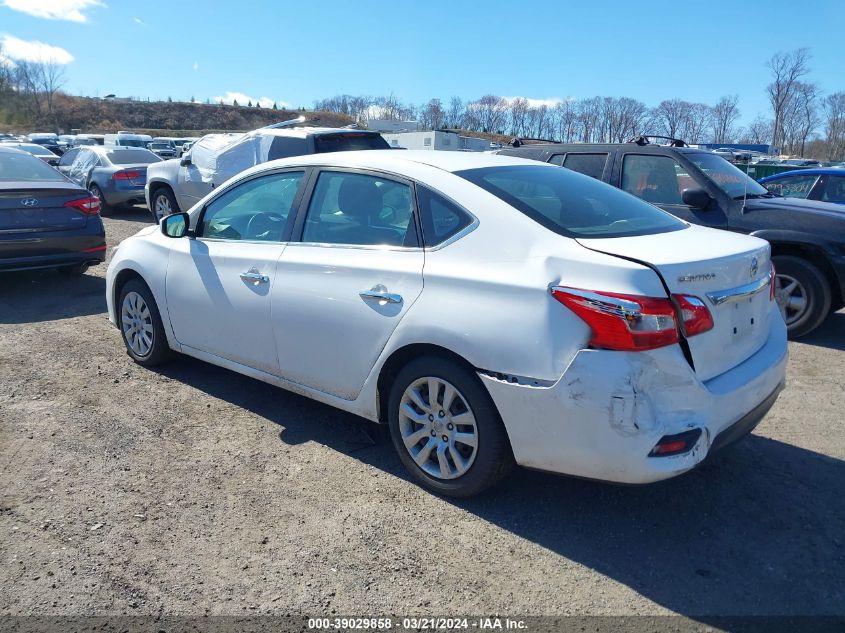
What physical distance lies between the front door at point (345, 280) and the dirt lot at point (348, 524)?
58 cm

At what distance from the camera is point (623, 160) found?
7.17 m

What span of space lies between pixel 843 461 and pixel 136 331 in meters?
4.87

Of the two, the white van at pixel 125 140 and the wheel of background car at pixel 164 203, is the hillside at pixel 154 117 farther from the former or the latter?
the wheel of background car at pixel 164 203

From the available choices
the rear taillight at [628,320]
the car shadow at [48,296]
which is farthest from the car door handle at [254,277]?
the car shadow at [48,296]

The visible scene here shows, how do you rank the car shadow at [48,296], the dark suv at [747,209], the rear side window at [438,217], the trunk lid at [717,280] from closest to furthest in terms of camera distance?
the trunk lid at [717,280] < the rear side window at [438,217] < the dark suv at [747,209] < the car shadow at [48,296]

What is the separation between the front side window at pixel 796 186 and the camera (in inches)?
393

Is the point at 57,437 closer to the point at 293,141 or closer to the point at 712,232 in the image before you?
the point at 712,232

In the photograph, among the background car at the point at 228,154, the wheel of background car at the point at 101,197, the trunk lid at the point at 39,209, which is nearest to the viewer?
the trunk lid at the point at 39,209

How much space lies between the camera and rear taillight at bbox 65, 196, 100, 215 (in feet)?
25.0

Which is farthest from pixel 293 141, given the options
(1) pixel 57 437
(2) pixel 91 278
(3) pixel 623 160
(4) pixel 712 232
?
(4) pixel 712 232

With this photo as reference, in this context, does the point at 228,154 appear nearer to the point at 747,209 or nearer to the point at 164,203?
the point at 164,203

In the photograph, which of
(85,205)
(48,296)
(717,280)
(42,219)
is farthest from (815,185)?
(48,296)

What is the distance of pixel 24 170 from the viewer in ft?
25.6

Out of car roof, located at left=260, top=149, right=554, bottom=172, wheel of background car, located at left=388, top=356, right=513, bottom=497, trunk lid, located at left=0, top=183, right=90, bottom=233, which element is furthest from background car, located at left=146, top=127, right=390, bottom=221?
wheel of background car, located at left=388, top=356, right=513, bottom=497
